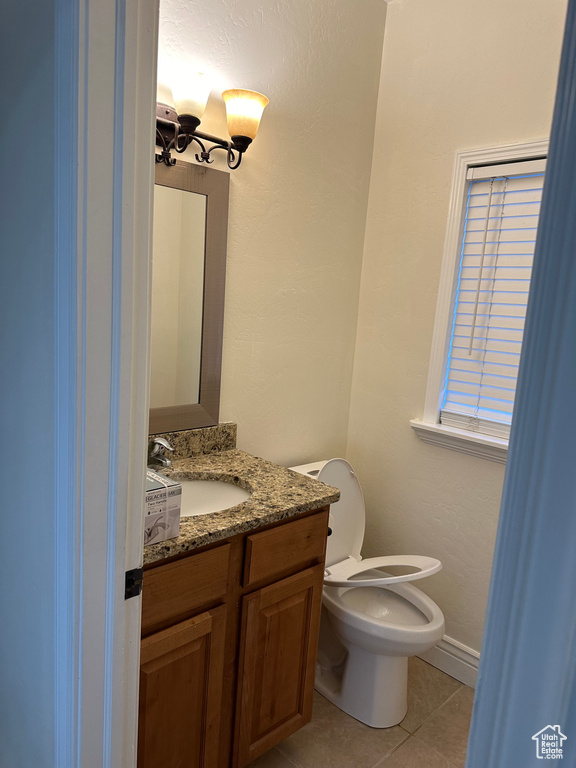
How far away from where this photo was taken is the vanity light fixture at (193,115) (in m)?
1.56

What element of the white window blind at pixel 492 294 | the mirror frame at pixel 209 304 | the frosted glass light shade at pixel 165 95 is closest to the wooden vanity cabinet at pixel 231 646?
the mirror frame at pixel 209 304

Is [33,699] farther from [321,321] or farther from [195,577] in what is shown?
[321,321]

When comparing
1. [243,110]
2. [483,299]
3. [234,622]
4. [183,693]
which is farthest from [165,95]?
[183,693]

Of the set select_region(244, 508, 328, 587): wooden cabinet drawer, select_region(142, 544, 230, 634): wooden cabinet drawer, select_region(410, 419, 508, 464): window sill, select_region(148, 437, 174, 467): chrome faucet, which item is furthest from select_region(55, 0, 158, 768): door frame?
select_region(410, 419, 508, 464): window sill

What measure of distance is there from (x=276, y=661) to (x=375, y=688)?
557 millimetres

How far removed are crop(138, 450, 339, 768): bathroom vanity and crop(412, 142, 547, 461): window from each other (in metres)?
0.78

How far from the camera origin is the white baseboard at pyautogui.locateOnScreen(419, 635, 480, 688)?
2.16 metres

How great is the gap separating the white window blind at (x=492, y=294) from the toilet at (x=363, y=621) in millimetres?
572

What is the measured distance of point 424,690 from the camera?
2145 millimetres

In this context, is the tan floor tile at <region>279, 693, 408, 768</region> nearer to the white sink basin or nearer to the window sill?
the white sink basin

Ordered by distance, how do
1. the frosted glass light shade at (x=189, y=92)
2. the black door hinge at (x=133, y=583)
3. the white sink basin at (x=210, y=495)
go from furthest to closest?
the white sink basin at (x=210, y=495)
the frosted glass light shade at (x=189, y=92)
the black door hinge at (x=133, y=583)

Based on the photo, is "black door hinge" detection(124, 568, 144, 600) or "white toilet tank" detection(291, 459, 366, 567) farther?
"white toilet tank" detection(291, 459, 366, 567)

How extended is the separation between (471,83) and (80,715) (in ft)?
7.54

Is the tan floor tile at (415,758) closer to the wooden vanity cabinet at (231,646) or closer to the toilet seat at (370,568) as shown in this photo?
the wooden vanity cabinet at (231,646)
